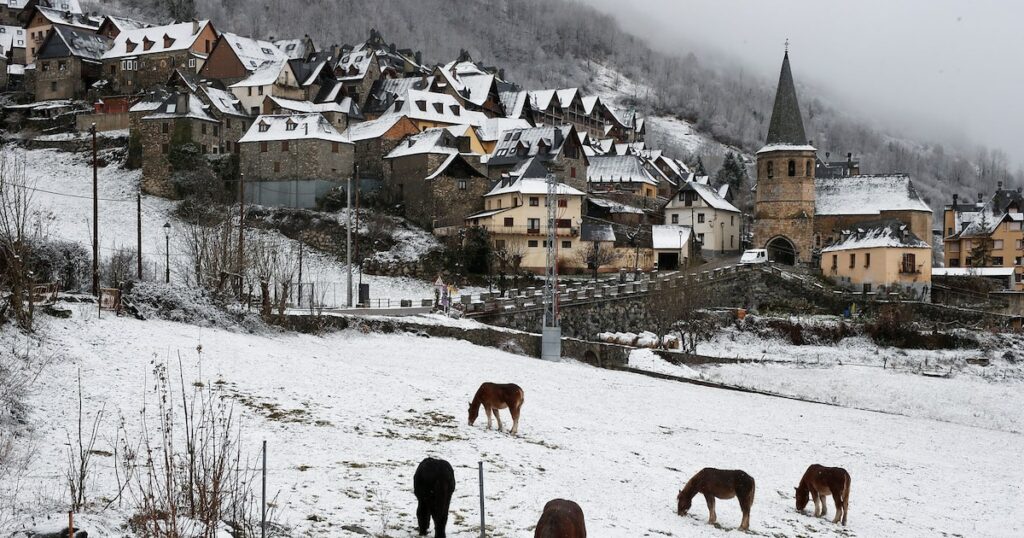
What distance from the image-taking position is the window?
6469cm

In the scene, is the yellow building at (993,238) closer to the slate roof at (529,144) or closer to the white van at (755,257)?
the white van at (755,257)

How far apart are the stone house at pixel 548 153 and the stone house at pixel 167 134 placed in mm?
22771

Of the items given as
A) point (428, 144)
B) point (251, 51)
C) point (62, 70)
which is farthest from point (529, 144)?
point (62, 70)

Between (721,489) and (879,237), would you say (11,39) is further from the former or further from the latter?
(721,489)

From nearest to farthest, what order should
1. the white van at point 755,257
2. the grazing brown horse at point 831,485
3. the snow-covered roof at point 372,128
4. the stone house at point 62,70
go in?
the grazing brown horse at point 831,485 → the white van at point 755,257 → the snow-covered roof at point 372,128 → the stone house at point 62,70

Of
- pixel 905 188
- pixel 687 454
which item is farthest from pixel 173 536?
pixel 905 188

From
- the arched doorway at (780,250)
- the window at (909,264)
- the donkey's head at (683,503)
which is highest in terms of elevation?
the arched doorway at (780,250)

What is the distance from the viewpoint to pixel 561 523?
11.2 m

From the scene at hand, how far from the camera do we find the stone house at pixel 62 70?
91375mm

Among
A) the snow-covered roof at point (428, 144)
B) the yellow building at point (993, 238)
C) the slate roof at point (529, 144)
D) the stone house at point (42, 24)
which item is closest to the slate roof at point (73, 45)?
the stone house at point (42, 24)

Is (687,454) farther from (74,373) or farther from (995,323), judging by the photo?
(995,323)

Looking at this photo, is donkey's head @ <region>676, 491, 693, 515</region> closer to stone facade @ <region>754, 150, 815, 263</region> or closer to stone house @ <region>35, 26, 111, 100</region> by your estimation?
stone facade @ <region>754, 150, 815, 263</region>

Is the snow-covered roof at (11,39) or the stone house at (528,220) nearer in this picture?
the stone house at (528,220)

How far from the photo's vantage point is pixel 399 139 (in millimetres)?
76312
